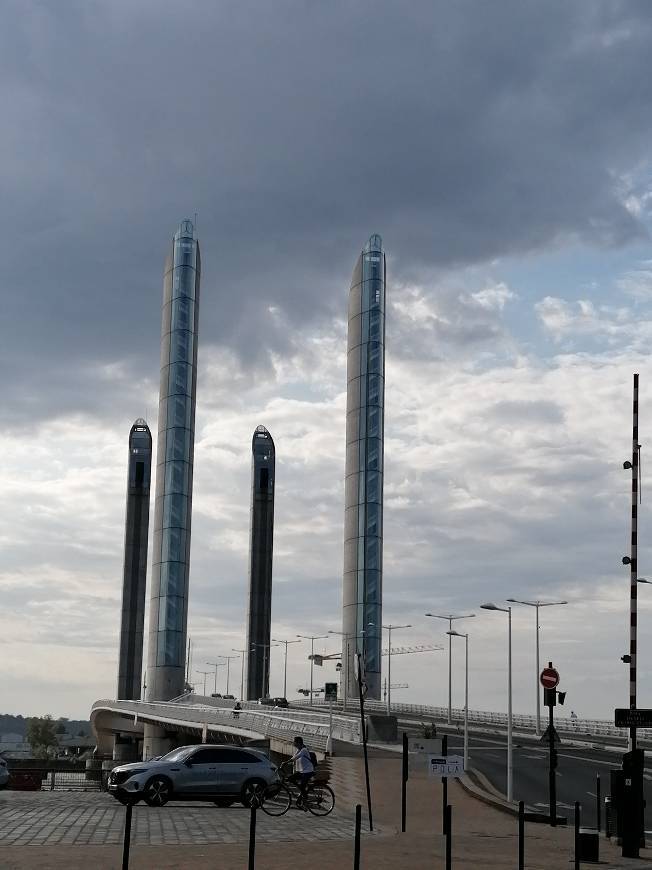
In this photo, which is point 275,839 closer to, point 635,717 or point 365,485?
point 635,717

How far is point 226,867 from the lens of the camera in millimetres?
19094

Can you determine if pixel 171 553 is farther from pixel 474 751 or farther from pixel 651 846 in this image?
pixel 651 846

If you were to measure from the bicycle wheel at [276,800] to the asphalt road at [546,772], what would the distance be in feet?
28.2

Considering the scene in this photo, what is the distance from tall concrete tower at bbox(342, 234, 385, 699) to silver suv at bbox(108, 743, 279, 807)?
97.0 m

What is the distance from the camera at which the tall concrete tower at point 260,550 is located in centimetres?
15738

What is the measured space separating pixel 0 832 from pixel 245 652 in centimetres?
13974

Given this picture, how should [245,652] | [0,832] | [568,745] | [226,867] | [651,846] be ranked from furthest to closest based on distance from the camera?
[245,652] < [568,745] < [651,846] < [0,832] < [226,867]

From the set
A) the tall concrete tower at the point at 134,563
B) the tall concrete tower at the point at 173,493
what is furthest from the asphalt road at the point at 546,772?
the tall concrete tower at the point at 134,563

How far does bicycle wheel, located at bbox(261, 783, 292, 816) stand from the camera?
2991 cm

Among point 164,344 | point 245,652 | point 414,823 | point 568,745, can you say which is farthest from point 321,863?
point 245,652

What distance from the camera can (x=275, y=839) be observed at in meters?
24.4

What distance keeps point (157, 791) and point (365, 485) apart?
101m

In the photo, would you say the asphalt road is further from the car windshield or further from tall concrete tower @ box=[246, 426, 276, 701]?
tall concrete tower @ box=[246, 426, 276, 701]

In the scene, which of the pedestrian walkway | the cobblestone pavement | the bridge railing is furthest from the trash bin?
the bridge railing
